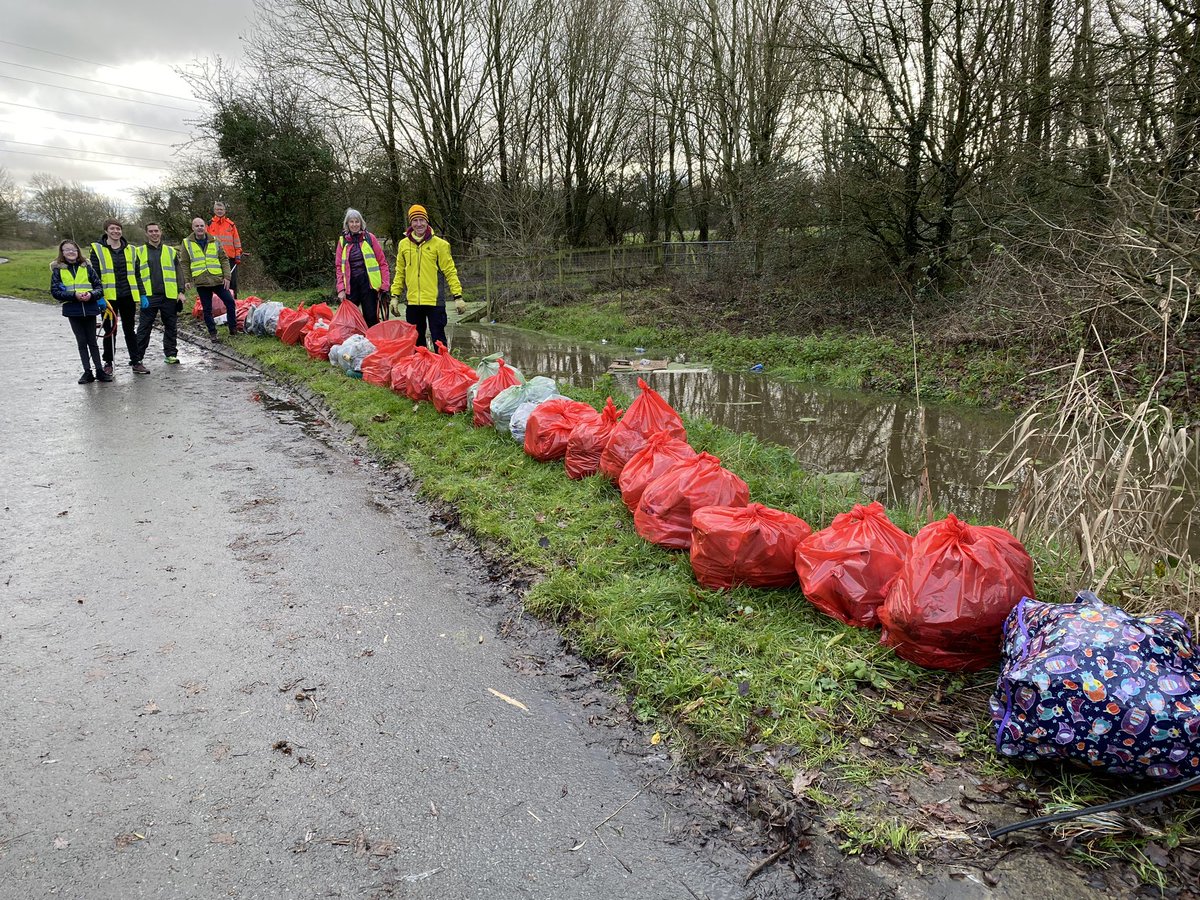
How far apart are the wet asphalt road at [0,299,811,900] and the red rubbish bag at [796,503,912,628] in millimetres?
1139

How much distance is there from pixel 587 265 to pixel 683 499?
15.2m

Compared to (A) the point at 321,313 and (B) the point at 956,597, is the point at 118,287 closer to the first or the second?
(A) the point at 321,313

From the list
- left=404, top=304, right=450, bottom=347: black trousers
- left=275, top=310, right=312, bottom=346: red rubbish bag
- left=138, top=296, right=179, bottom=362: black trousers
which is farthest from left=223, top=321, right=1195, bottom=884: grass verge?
left=138, top=296, right=179, bottom=362: black trousers

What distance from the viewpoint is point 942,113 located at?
11.7 m

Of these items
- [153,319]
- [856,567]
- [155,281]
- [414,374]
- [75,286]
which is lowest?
[856,567]

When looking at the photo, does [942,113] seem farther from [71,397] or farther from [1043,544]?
[71,397]

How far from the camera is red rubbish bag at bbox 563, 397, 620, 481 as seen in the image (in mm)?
5316

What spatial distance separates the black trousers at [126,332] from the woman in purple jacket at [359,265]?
2953mm

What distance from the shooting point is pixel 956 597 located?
2881mm

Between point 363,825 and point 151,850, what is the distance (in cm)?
66

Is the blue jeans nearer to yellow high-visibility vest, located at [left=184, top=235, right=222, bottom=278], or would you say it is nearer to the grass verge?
yellow high-visibility vest, located at [left=184, top=235, right=222, bottom=278]

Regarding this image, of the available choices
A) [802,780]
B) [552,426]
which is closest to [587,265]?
[552,426]

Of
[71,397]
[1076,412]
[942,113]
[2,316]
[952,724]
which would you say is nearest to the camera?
[952,724]

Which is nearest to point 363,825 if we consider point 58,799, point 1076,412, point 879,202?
point 58,799
